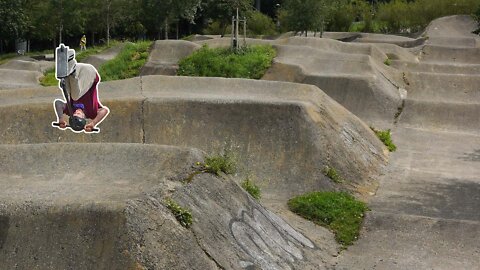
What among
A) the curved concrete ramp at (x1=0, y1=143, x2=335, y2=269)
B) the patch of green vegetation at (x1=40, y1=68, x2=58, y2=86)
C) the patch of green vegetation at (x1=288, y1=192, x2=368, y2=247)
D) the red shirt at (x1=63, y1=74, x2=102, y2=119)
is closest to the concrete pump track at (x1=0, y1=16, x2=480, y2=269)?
the curved concrete ramp at (x1=0, y1=143, x2=335, y2=269)

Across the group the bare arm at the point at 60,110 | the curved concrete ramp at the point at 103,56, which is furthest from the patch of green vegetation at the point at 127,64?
the bare arm at the point at 60,110

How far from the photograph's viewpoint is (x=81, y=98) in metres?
8.30

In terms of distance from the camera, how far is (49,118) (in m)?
13.9

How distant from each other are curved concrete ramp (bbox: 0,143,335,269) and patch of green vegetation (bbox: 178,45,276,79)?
49.4ft

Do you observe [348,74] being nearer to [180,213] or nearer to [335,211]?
[335,211]

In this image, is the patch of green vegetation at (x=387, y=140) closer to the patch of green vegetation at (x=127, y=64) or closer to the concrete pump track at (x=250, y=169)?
the concrete pump track at (x=250, y=169)

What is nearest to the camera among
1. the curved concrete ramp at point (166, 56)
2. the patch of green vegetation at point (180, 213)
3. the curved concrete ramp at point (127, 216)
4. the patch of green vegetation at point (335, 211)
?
the curved concrete ramp at point (127, 216)

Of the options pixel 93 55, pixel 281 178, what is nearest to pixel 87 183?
pixel 281 178

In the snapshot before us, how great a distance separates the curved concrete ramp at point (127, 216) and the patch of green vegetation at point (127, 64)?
17.4m

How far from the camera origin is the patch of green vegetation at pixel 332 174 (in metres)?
13.3

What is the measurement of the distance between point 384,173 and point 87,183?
874cm

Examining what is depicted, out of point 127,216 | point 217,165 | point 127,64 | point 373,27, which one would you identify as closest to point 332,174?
point 217,165

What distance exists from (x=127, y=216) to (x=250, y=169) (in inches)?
261

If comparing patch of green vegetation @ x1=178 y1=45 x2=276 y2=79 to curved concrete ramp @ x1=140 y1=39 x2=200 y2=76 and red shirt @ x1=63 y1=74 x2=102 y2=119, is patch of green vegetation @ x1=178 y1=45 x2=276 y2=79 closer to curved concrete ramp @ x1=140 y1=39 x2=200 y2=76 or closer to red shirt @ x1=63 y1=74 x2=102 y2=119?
curved concrete ramp @ x1=140 y1=39 x2=200 y2=76
